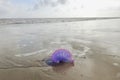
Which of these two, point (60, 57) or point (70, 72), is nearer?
point (70, 72)

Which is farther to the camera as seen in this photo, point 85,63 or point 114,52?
point 114,52

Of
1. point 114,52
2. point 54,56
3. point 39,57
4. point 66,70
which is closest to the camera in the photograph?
point 66,70

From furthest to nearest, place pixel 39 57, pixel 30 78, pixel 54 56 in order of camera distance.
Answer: pixel 39 57
pixel 54 56
pixel 30 78

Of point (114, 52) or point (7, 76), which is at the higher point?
point (7, 76)

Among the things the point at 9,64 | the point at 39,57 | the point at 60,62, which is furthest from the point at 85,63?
the point at 9,64

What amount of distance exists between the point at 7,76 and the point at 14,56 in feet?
8.11

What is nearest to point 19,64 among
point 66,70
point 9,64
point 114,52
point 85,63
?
point 9,64

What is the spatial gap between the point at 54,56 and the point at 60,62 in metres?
0.30

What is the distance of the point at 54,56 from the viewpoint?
7.03 meters

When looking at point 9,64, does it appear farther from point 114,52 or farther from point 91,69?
point 114,52

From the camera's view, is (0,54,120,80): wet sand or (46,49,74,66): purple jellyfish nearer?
(0,54,120,80): wet sand

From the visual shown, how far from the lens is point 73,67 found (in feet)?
22.0

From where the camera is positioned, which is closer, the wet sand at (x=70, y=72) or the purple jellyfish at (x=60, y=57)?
the wet sand at (x=70, y=72)

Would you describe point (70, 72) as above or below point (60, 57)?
below
